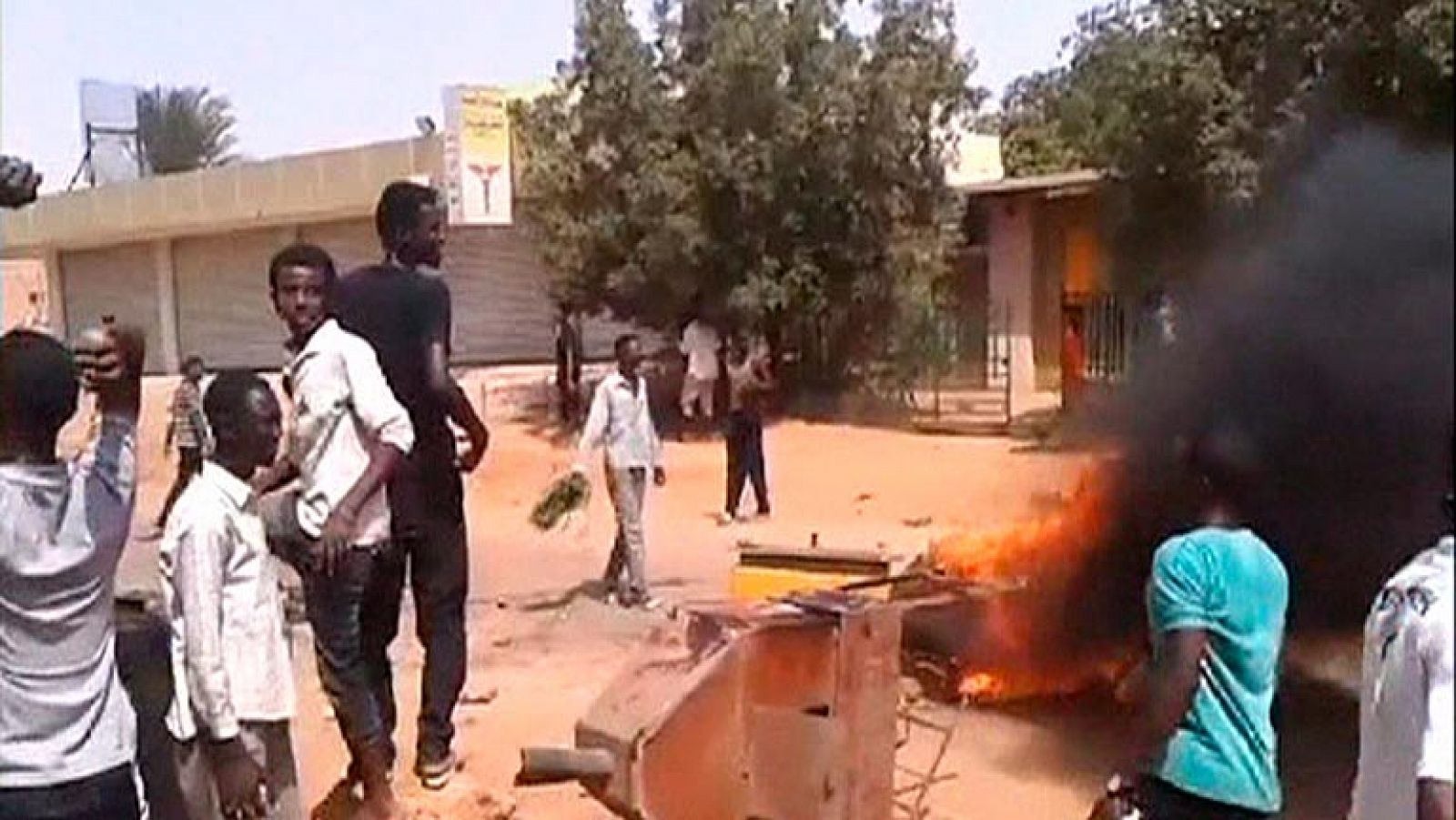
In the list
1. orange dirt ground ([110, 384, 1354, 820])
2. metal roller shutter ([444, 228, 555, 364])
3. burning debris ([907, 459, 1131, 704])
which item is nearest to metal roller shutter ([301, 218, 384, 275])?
metal roller shutter ([444, 228, 555, 364])

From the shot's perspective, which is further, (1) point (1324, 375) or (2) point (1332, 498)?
(2) point (1332, 498)

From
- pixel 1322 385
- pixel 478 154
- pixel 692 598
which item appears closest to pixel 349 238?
pixel 478 154

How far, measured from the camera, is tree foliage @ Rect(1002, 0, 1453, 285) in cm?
1173

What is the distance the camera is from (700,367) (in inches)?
838

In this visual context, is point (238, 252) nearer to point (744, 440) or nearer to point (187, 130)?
point (187, 130)

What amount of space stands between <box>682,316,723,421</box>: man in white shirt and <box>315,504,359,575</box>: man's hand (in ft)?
54.8

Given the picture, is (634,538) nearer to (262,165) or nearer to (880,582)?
(880,582)

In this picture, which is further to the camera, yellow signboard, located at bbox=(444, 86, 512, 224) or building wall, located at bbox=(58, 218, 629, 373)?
building wall, located at bbox=(58, 218, 629, 373)

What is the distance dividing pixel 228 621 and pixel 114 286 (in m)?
33.5

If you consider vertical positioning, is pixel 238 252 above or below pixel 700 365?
above

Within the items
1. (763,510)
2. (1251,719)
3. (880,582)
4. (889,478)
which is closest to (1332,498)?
(880,582)

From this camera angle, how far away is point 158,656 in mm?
4141

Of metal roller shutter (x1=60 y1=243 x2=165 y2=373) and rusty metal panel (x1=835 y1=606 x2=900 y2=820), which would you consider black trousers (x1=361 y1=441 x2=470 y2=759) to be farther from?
metal roller shutter (x1=60 y1=243 x2=165 y2=373)

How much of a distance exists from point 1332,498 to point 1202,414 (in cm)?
107
